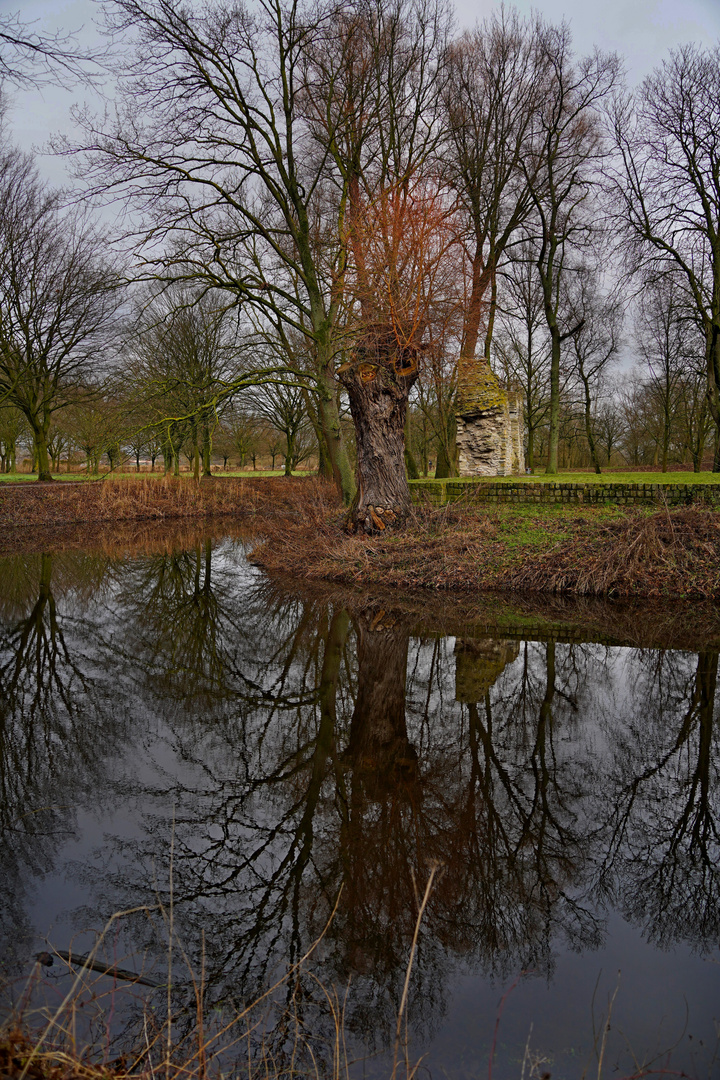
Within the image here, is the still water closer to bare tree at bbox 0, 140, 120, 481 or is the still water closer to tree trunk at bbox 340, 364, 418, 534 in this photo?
tree trunk at bbox 340, 364, 418, 534

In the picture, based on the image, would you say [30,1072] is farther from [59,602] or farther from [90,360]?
[90,360]

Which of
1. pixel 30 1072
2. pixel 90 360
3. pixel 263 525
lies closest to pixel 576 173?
pixel 263 525

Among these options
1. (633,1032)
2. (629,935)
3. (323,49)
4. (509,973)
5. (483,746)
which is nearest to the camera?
(633,1032)

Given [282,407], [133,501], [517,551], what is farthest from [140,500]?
[517,551]

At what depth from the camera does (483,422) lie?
1938 cm

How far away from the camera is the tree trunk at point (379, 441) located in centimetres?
1202

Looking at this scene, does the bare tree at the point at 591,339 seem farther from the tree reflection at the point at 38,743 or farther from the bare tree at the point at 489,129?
the tree reflection at the point at 38,743

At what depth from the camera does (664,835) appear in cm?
346

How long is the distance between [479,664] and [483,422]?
14097mm

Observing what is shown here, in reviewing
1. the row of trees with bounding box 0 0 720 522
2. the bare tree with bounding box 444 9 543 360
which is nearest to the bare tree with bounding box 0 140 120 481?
the row of trees with bounding box 0 0 720 522

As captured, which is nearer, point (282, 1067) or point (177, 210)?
point (282, 1067)

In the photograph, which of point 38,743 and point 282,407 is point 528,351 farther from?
point 38,743

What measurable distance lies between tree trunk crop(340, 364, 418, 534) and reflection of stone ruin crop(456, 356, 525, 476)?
705 cm

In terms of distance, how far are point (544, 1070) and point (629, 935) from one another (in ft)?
2.75
